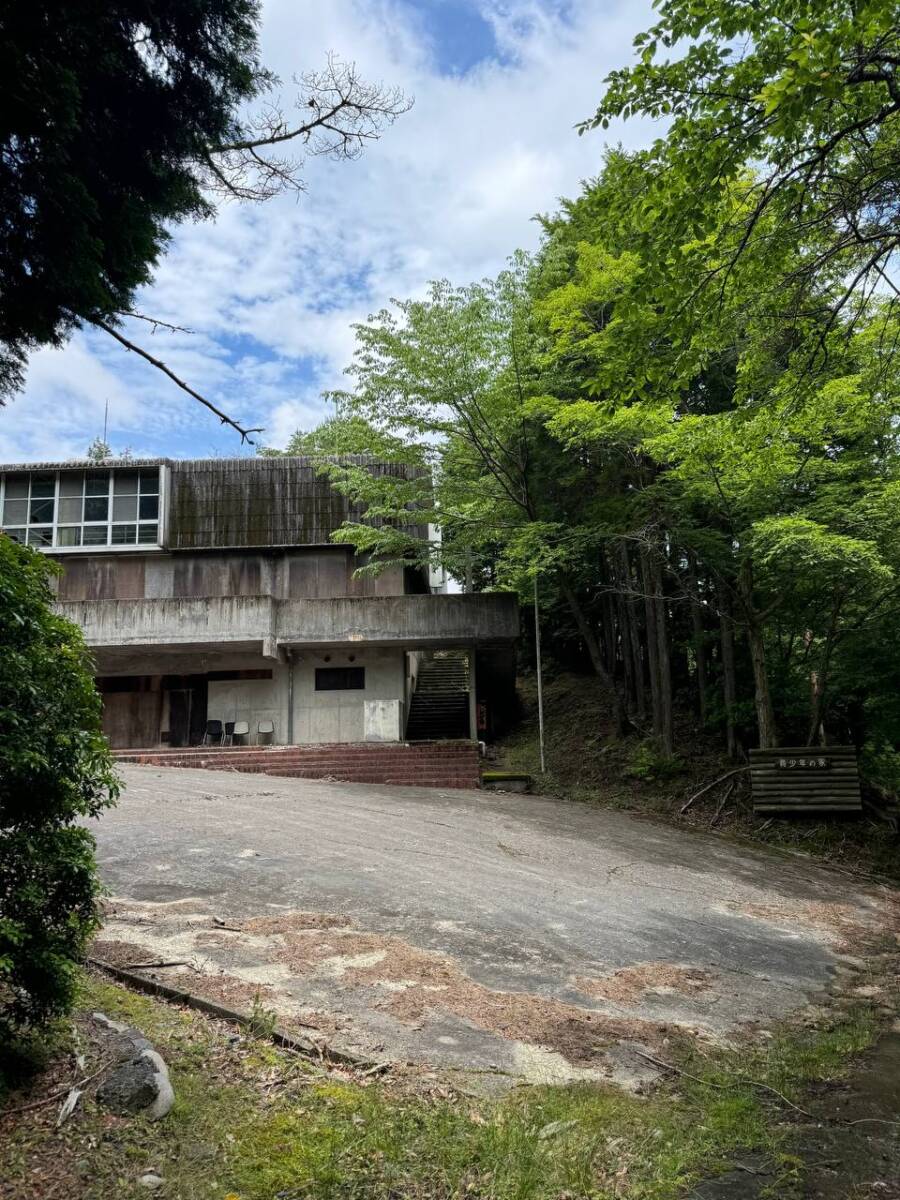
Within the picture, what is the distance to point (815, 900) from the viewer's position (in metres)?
9.62

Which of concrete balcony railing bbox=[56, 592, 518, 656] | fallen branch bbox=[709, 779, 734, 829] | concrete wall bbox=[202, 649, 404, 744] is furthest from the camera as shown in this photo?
concrete wall bbox=[202, 649, 404, 744]

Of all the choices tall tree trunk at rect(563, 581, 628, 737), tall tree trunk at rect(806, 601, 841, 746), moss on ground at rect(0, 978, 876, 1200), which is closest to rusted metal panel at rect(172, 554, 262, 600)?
tall tree trunk at rect(563, 581, 628, 737)

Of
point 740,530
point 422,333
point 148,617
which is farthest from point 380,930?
point 148,617

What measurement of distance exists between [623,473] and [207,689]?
12.6 meters

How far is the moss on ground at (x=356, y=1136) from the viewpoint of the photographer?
291cm

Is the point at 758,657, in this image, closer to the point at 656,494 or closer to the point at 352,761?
the point at 656,494

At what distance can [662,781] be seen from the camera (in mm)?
16266

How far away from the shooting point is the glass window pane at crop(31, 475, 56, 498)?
2234 centimetres

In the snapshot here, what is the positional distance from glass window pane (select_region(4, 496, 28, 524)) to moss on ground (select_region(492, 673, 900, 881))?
47.9ft

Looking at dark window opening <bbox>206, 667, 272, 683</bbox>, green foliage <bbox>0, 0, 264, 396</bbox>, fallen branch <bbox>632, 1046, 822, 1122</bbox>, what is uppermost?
green foliage <bbox>0, 0, 264, 396</bbox>

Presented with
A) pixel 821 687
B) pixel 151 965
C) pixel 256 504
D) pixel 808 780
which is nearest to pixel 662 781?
pixel 808 780

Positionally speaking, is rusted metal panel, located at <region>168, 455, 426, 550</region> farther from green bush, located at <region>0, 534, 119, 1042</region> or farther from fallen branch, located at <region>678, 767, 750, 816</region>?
green bush, located at <region>0, 534, 119, 1042</region>

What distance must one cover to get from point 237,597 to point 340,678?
11.6 feet

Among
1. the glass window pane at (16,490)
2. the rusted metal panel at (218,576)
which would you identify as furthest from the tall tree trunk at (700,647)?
the glass window pane at (16,490)
